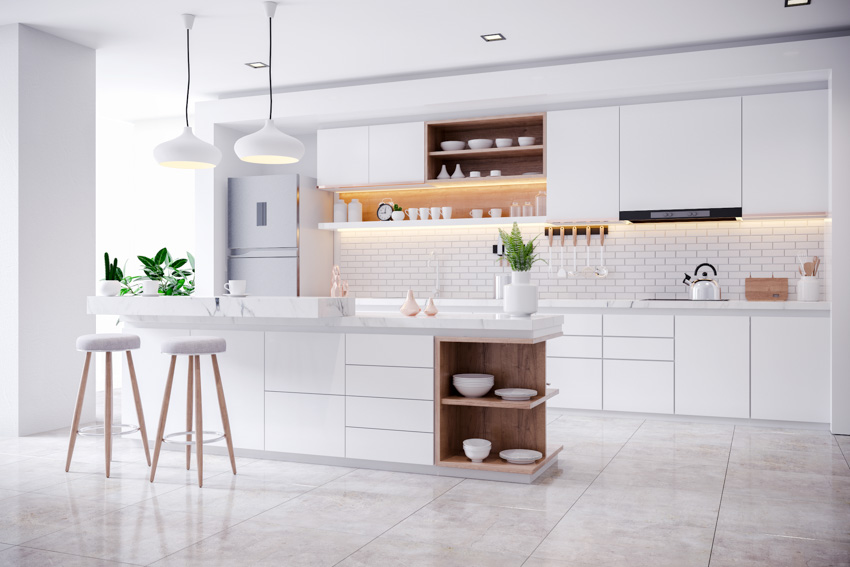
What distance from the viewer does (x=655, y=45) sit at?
5469 mm

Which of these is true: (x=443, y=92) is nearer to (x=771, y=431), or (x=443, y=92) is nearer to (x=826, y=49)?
(x=826, y=49)

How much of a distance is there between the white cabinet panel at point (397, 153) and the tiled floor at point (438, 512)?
2.95 m

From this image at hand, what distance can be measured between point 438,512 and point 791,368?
3.17 meters

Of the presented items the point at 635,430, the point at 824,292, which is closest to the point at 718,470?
the point at 635,430

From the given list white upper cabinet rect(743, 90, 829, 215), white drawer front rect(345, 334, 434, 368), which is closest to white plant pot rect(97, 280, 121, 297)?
white drawer front rect(345, 334, 434, 368)

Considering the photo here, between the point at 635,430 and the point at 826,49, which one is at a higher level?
the point at 826,49

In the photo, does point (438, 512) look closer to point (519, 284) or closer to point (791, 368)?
point (519, 284)

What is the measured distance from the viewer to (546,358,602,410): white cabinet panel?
568cm

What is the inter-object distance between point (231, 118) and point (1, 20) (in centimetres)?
205

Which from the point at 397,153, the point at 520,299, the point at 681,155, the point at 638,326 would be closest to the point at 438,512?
the point at 520,299

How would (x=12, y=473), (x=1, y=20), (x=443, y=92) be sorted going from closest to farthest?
(x=12, y=473) → (x=1, y=20) → (x=443, y=92)

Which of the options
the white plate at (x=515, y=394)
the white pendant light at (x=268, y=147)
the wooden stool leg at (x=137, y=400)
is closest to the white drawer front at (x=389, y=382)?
the white plate at (x=515, y=394)

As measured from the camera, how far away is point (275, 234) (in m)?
6.62

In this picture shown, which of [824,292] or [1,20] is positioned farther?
[824,292]
